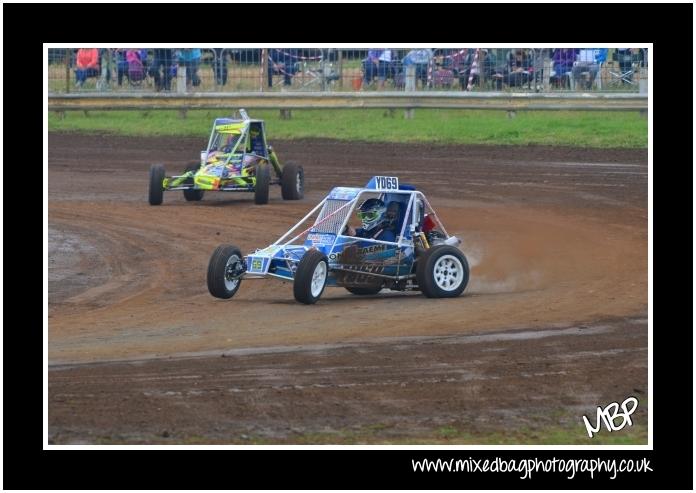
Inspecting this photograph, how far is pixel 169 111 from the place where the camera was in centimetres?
3234

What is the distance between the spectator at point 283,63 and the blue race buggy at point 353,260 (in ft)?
52.3

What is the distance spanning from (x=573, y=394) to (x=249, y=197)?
12.8 metres

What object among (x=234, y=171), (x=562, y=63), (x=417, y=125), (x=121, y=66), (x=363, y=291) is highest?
(x=121, y=66)

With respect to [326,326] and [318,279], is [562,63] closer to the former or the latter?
[318,279]

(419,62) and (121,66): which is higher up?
(121,66)

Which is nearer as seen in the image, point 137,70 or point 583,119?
point 583,119

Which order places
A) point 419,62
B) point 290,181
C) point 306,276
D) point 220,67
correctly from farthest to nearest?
point 220,67 < point 419,62 < point 290,181 < point 306,276

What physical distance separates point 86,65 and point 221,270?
1938cm

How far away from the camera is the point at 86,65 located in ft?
100.0

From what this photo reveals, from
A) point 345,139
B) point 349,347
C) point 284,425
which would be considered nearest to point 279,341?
point 349,347

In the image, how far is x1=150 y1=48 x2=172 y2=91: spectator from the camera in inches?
1179

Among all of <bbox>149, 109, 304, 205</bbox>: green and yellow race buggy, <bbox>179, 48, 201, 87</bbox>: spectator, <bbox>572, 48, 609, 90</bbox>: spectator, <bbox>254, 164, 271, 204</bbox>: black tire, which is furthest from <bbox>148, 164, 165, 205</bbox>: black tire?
<bbox>572, 48, 609, 90</bbox>: spectator

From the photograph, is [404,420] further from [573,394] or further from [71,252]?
[71,252]

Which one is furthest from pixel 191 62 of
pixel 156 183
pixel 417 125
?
pixel 156 183
